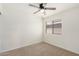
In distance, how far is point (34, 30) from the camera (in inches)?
193

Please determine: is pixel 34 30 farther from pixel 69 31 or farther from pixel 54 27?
pixel 69 31

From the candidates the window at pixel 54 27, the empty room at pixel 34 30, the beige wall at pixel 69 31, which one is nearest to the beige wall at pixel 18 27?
the empty room at pixel 34 30

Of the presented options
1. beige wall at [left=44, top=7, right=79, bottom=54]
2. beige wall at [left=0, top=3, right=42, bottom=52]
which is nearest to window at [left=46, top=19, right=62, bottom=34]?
beige wall at [left=44, top=7, right=79, bottom=54]

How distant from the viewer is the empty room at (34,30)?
3.51 metres

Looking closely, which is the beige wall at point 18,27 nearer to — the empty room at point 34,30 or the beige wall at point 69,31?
the empty room at point 34,30

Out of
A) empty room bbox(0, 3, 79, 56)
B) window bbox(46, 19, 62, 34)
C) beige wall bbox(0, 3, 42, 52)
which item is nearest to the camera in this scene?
empty room bbox(0, 3, 79, 56)

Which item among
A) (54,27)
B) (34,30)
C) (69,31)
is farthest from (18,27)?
(69,31)

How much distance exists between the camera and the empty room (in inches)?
138

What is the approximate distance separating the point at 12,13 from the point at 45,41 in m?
3.00

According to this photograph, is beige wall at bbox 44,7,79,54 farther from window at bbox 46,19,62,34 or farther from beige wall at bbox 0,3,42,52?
beige wall at bbox 0,3,42,52

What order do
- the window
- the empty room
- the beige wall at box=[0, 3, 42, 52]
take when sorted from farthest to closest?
the window < the beige wall at box=[0, 3, 42, 52] < the empty room

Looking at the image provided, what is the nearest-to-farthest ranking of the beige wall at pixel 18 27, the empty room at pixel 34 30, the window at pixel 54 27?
the empty room at pixel 34 30 < the beige wall at pixel 18 27 < the window at pixel 54 27

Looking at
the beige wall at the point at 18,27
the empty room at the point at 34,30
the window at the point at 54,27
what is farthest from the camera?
the window at the point at 54,27

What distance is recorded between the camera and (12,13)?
13.1ft
